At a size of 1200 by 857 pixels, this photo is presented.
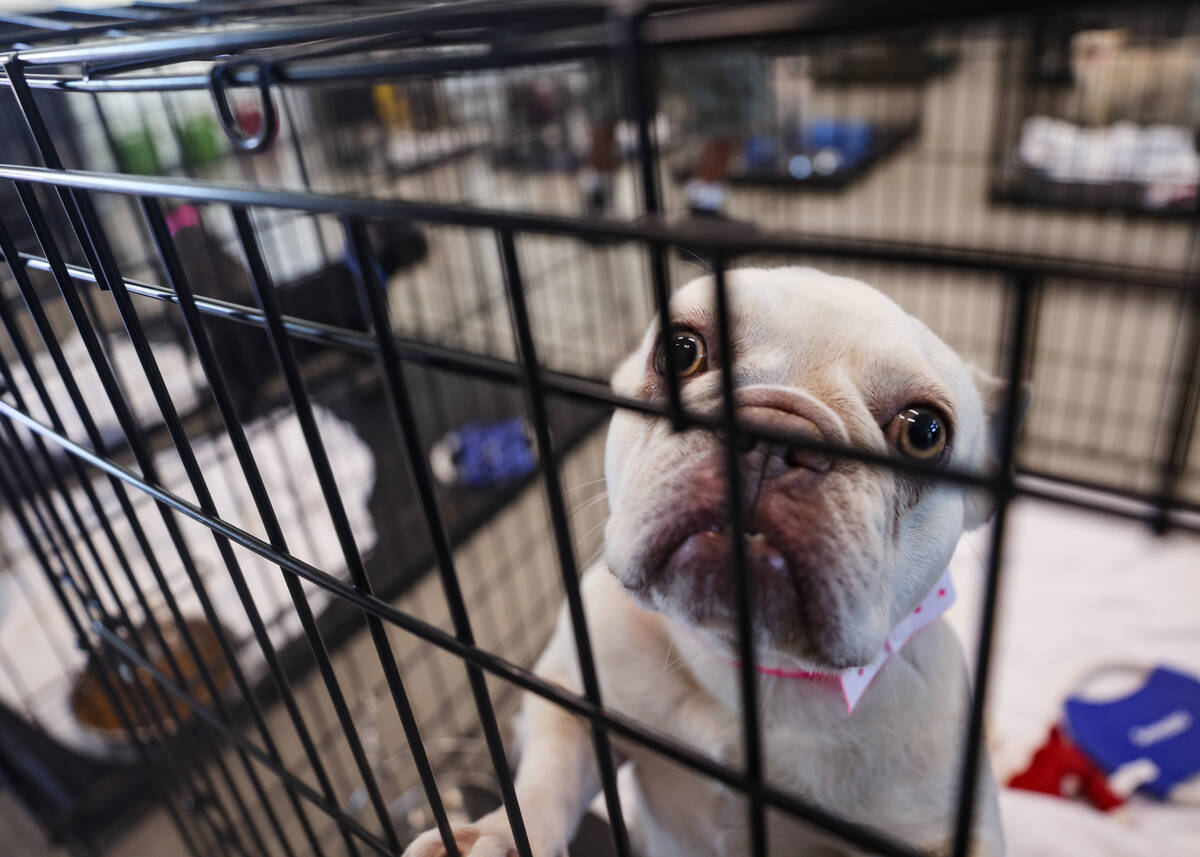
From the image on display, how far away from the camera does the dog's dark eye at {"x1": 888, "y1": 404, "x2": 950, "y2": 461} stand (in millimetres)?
506

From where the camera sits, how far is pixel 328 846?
1.19m

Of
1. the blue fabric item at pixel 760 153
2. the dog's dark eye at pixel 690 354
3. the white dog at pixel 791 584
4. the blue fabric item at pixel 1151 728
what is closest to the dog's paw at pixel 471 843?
the white dog at pixel 791 584

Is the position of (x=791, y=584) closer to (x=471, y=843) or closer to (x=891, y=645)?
(x=891, y=645)

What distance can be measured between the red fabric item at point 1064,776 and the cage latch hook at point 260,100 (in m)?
1.23

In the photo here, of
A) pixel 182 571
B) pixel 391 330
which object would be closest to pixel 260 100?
pixel 391 330

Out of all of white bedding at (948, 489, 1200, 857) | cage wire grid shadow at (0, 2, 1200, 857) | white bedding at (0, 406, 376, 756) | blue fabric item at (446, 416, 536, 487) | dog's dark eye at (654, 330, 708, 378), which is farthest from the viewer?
blue fabric item at (446, 416, 536, 487)

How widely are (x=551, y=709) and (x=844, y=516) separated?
0.40 metres

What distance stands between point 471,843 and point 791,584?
1.07 feet

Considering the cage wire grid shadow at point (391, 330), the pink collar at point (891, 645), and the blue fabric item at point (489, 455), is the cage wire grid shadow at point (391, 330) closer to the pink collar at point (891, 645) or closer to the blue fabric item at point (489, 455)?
the pink collar at point (891, 645)

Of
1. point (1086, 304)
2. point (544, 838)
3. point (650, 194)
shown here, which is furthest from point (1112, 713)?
point (1086, 304)

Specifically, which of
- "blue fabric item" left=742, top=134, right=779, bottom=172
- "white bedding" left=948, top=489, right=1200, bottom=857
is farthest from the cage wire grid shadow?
"blue fabric item" left=742, top=134, right=779, bottom=172

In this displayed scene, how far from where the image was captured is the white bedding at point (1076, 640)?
1009mm

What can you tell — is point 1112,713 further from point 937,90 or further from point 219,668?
point 937,90

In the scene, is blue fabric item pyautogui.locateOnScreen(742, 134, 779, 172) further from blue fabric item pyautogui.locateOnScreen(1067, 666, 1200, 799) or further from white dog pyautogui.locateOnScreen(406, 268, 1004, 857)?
white dog pyautogui.locateOnScreen(406, 268, 1004, 857)
